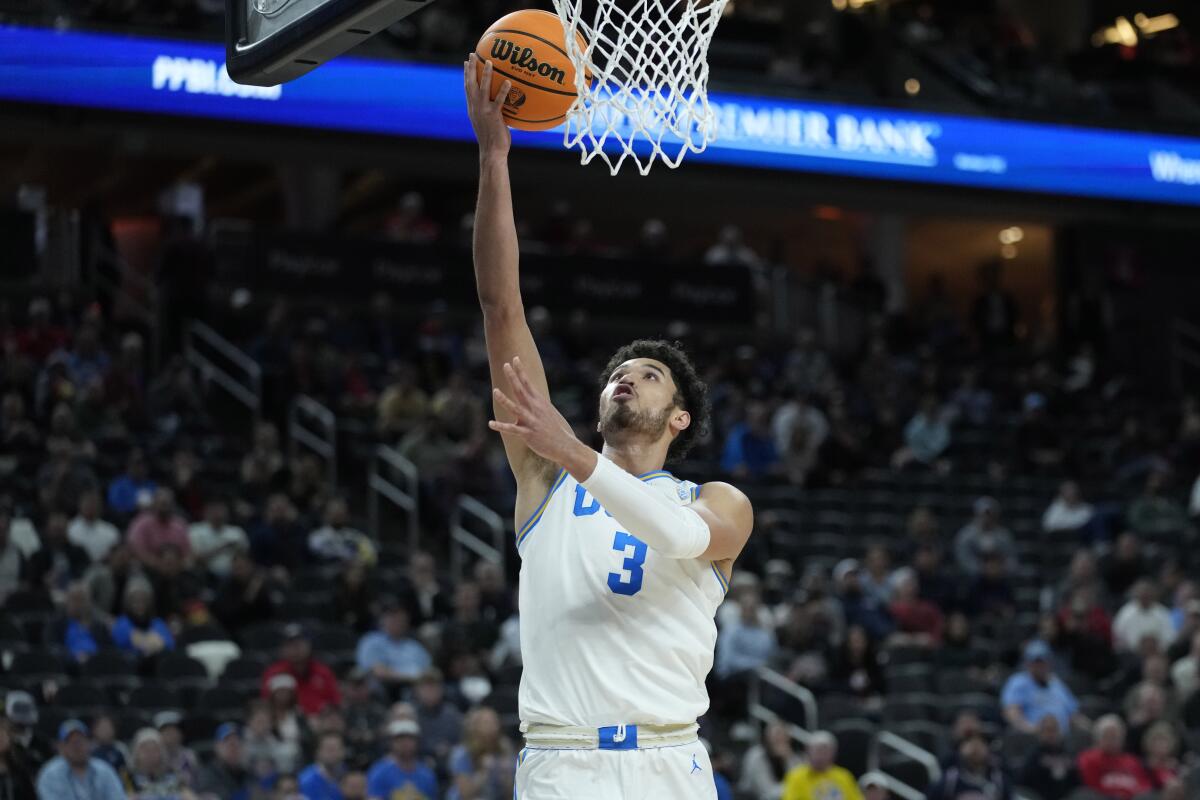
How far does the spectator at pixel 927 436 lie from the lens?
62.8 ft

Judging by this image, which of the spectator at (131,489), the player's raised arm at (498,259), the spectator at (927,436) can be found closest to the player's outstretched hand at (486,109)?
the player's raised arm at (498,259)

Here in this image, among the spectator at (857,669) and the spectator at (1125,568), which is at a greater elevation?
the spectator at (1125,568)

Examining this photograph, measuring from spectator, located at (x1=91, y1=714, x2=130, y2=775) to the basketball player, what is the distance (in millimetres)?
6071

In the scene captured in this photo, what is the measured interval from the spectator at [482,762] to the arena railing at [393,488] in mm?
4356

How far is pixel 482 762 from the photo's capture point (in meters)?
11.0

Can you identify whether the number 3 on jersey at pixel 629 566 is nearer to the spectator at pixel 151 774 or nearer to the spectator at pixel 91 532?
the spectator at pixel 151 774

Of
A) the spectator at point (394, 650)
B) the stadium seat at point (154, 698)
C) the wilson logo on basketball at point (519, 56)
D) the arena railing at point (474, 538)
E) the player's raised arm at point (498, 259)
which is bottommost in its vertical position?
the stadium seat at point (154, 698)

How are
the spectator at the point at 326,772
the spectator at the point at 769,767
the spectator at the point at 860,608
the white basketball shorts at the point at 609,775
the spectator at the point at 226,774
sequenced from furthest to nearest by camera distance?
the spectator at the point at 860,608, the spectator at the point at 769,767, the spectator at the point at 326,772, the spectator at the point at 226,774, the white basketball shorts at the point at 609,775

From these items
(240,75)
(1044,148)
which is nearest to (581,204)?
(1044,148)

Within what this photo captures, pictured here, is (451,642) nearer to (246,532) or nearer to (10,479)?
(246,532)

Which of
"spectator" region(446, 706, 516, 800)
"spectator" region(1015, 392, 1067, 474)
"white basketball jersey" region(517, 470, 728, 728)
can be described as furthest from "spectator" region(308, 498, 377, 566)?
"white basketball jersey" region(517, 470, 728, 728)

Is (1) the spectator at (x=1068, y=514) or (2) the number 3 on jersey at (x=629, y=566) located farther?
(1) the spectator at (x=1068, y=514)

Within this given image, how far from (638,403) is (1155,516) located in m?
13.8

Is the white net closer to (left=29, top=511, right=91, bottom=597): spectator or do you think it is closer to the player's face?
the player's face
